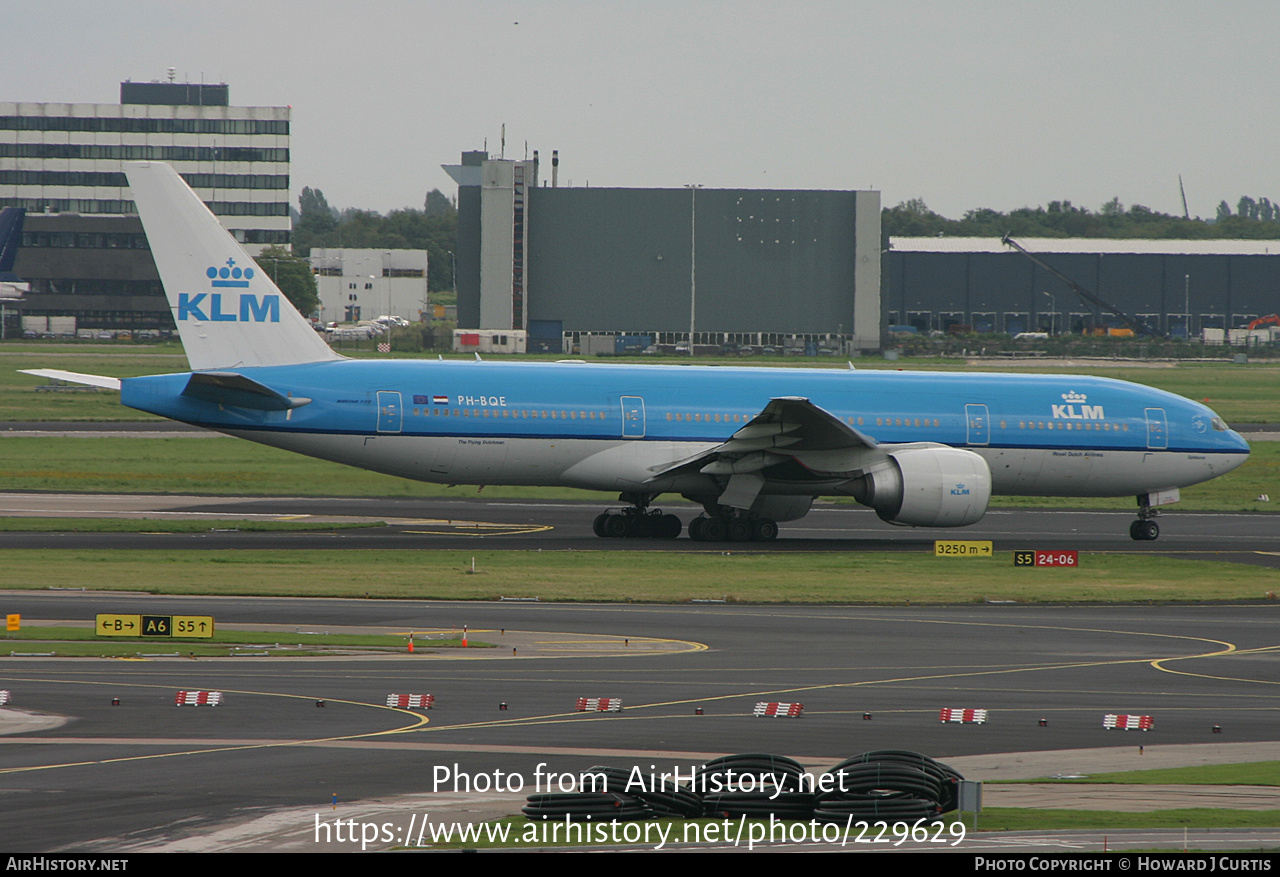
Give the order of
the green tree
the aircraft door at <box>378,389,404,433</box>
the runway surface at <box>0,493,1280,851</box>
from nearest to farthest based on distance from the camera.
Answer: the runway surface at <box>0,493,1280,851</box> < the aircraft door at <box>378,389,404,433</box> < the green tree

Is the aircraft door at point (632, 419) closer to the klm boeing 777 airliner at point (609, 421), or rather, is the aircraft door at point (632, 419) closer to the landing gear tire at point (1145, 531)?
the klm boeing 777 airliner at point (609, 421)

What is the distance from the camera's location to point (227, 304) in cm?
3509

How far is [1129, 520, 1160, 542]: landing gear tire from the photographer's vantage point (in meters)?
37.4

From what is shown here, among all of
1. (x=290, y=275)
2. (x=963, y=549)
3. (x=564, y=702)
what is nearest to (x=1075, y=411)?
(x=963, y=549)

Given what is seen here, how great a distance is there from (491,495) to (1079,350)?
87.5 meters

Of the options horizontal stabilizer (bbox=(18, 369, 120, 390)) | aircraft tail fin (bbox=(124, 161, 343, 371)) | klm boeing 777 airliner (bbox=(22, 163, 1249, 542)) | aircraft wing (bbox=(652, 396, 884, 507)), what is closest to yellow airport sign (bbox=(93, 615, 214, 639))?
klm boeing 777 airliner (bbox=(22, 163, 1249, 542))

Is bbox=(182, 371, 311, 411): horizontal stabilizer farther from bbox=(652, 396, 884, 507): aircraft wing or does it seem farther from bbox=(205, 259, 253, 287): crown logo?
bbox=(652, 396, 884, 507): aircraft wing

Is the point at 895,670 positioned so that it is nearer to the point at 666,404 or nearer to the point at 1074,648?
the point at 1074,648

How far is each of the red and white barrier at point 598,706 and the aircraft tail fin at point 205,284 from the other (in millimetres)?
20240

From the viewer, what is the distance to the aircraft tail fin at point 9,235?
4156 inches

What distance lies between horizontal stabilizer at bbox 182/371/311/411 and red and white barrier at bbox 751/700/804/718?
63.9ft

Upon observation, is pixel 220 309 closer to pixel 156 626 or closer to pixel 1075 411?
pixel 156 626

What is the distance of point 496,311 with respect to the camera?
118 metres

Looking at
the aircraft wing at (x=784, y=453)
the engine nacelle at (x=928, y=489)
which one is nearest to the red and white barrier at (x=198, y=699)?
the aircraft wing at (x=784, y=453)
